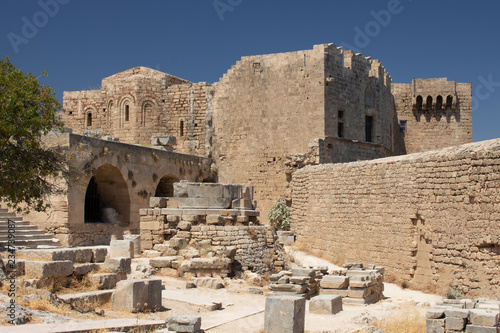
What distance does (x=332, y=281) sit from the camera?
10.5m

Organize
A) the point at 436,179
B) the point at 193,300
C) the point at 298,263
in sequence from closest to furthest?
the point at 193,300, the point at 436,179, the point at 298,263

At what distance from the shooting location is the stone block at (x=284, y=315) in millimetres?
7176

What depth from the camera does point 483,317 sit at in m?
6.99

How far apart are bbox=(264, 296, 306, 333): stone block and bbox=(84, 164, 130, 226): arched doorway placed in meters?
12.5

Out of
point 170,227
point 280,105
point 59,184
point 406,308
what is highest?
point 280,105

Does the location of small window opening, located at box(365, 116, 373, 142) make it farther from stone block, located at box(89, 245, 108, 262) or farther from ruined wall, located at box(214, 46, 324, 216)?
stone block, located at box(89, 245, 108, 262)

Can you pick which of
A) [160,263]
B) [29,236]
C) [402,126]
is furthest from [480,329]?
[402,126]

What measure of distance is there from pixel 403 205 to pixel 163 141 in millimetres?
12534

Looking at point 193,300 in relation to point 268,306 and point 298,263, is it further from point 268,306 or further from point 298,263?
point 298,263

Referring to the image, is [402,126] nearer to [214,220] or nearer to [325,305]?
[214,220]

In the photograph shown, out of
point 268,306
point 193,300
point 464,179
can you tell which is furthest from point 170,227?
point 464,179

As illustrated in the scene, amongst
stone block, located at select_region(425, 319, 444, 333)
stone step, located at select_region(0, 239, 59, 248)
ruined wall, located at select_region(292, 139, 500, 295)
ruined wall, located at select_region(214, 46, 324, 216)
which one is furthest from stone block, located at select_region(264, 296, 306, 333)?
ruined wall, located at select_region(214, 46, 324, 216)

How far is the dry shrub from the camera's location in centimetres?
765

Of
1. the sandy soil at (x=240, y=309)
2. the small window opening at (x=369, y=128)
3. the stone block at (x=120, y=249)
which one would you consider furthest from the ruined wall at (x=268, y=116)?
the stone block at (x=120, y=249)
